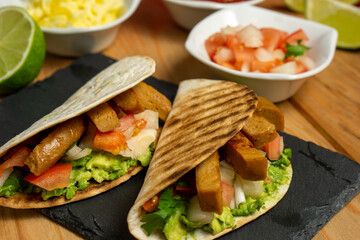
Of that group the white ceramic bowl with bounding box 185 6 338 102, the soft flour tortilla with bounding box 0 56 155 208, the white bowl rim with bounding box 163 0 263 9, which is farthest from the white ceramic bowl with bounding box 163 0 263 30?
the soft flour tortilla with bounding box 0 56 155 208

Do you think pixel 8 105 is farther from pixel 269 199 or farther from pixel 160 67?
pixel 269 199

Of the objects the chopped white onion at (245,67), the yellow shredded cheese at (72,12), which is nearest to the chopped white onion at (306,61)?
the chopped white onion at (245,67)

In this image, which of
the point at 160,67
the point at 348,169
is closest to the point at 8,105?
the point at 160,67

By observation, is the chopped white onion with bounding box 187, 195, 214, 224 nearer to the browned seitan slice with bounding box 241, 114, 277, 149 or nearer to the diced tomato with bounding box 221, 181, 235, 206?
the diced tomato with bounding box 221, 181, 235, 206

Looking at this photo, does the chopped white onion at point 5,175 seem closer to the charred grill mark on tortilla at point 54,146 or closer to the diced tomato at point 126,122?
the charred grill mark on tortilla at point 54,146

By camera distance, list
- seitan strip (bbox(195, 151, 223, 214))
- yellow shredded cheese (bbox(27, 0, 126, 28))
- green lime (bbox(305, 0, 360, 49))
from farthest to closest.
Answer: green lime (bbox(305, 0, 360, 49)) → yellow shredded cheese (bbox(27, 0, 126, 28)) → seitan strip (bbox(195, 151, 223, 214))
